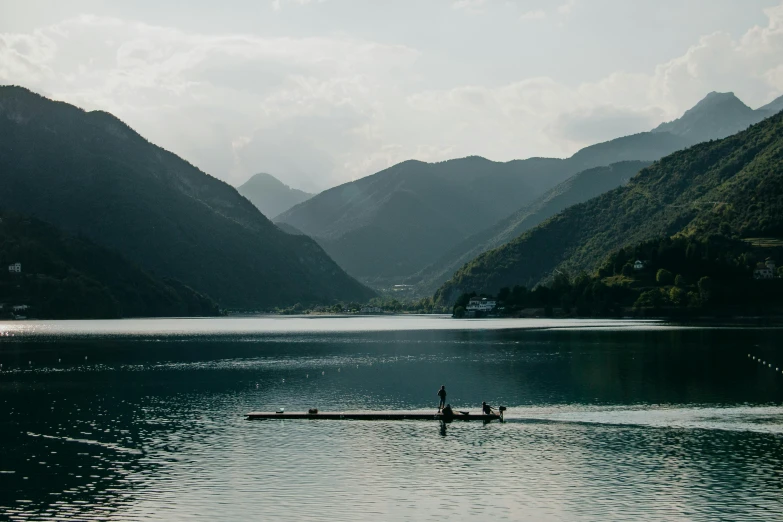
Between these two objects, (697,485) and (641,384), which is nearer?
(697,485)

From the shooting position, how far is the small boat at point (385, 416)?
261ft

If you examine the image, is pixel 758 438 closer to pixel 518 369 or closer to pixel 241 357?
pixel 518 369

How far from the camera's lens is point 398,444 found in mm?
67375

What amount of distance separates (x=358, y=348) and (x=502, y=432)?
113700mm

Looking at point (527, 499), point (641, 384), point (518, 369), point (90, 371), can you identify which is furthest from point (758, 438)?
point (90, 371)

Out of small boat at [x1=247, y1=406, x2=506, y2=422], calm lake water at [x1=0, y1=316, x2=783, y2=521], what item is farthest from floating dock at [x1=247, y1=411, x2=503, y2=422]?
calm lake water at [x1=0, y1=316, x2=783, y2=521]

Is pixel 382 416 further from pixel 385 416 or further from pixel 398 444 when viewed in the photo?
pixel 398 444

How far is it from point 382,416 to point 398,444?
13.3m

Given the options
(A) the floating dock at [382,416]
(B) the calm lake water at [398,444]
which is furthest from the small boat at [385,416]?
(B) the calm lake water at [398,444]

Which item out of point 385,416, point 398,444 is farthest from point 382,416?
point 398,444

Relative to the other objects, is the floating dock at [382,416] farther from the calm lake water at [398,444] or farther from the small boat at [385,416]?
the calm lake water at [398,444]

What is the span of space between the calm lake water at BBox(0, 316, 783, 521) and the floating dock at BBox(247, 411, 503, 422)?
1749mm

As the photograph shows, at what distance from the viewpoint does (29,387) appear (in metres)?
107

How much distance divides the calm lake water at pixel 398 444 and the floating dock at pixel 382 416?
1749 mm
